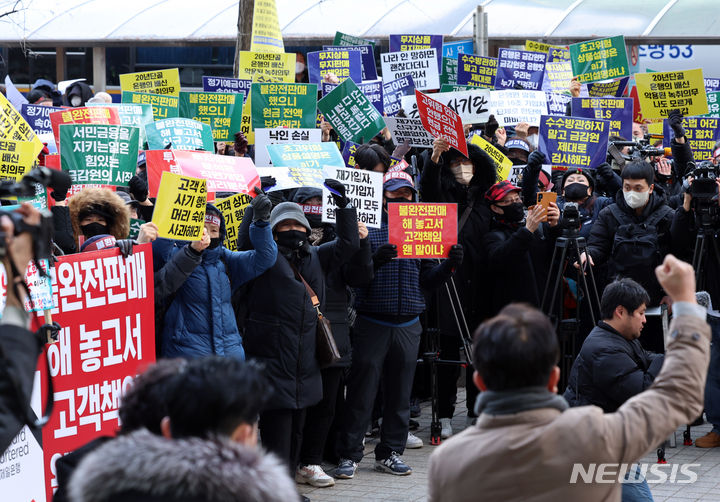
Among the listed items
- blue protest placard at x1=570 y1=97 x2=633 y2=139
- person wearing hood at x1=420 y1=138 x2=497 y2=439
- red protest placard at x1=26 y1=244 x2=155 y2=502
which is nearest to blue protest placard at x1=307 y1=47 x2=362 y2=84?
blue protest placard at x1=570 y1=97 x2=633 y2=139

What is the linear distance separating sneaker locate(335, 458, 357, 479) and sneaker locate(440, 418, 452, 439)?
104cm

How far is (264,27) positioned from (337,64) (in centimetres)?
129

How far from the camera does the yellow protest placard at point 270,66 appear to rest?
38.2 feet

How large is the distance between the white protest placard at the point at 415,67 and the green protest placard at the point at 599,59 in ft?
7.43

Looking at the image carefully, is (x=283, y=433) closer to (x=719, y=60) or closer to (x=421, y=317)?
(x=421, y=317)

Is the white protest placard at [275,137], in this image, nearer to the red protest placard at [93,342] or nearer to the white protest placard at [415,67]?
the white protest placard at [415,67]

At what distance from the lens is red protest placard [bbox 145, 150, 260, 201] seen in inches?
292

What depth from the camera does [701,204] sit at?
25.1ft

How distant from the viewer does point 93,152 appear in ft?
24.4

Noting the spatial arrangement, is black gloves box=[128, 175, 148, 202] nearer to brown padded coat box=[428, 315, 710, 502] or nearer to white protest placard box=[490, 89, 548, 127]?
white protest placard box=[490, 89, 548, 127]

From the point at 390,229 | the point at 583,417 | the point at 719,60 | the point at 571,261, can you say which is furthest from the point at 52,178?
the point at 719,60

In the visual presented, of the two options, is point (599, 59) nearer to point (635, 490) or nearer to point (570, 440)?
point (635, 490)

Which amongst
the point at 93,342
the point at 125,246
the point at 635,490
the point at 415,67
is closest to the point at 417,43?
the point at 415,67

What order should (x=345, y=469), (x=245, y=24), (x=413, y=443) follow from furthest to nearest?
(x=245, y=24) < (x=413, y=443) < (x=345, y=469)
